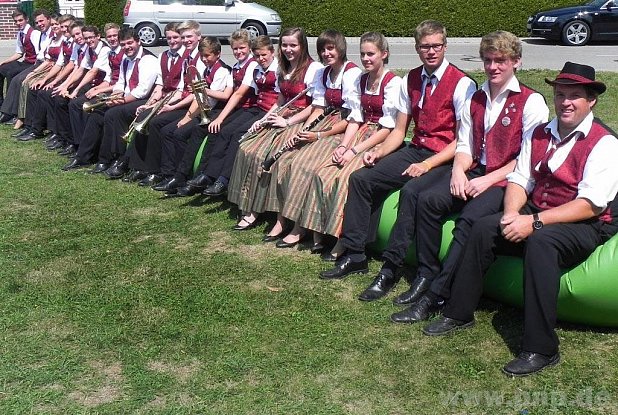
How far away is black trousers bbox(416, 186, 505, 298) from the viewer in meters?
4.30

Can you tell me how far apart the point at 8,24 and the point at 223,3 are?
22.7 feet

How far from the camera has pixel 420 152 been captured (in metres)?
5.25

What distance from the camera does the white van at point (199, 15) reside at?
19734 millimetres

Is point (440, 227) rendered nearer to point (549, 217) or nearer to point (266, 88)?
point (549, 217)

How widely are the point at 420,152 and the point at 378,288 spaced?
1.10m

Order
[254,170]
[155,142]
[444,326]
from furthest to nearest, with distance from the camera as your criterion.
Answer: [155,142]
[254,170]
[444,326]

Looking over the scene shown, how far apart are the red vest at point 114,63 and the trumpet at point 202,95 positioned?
1.60 meters

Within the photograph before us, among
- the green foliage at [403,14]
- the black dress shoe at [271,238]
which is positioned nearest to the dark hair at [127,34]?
the black dress shoe at [271,238]

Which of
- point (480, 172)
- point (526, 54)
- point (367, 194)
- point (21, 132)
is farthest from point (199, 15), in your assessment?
point (480, 172)

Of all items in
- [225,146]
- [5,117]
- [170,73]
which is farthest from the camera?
[5,117]

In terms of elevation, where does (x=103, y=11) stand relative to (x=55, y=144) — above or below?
above

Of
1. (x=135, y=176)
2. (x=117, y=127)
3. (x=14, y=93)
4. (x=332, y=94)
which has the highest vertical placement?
(x=332, y=94)

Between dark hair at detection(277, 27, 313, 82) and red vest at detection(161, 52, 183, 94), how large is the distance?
1.53 m

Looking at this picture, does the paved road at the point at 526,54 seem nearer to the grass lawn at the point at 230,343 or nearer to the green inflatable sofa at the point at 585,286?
the grass lawn at the point at 230,343
